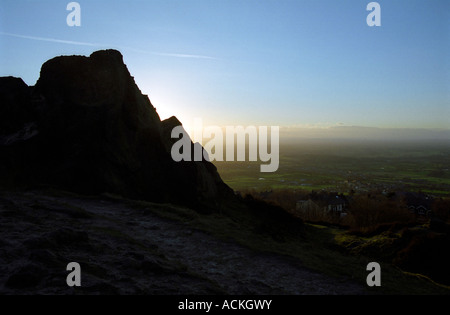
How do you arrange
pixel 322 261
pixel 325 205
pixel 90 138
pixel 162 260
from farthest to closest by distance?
pixel 325 205
pixel 90 138
pixel 322 261
pixel 162 260

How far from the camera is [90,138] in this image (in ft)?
65.8

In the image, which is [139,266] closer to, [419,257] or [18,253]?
[18,253]

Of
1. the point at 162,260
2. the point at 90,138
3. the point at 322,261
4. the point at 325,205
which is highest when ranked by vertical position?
the point at 90,138

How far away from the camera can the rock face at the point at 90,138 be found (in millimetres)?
19109

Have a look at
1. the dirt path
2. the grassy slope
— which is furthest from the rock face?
the dirt path

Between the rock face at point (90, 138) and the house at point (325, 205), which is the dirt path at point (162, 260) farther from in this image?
the house at point (325, 205)

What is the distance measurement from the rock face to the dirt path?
5202 millimetres

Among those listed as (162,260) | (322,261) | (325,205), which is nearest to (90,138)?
(162,260)

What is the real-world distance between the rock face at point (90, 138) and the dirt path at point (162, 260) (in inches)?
205

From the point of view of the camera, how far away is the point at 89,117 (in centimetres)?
2048

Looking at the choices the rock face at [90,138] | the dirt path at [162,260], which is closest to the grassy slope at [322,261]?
the dirt path at [162,260]

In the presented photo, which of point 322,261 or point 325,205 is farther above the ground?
point 322,261

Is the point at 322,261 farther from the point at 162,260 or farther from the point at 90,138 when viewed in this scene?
the point at 90,138

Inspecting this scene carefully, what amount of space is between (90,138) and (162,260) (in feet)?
43.8
